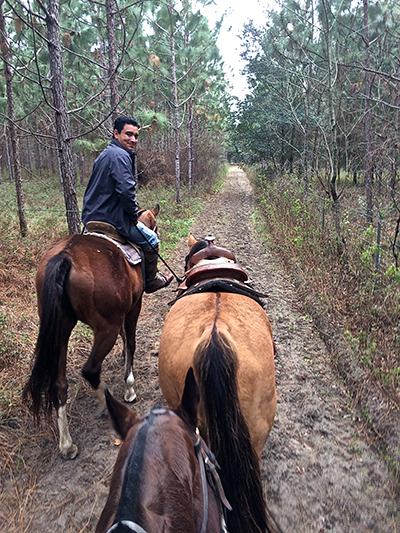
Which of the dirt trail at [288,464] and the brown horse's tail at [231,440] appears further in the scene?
the dirt trail at [288,464]

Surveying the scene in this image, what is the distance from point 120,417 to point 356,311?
14.4ft

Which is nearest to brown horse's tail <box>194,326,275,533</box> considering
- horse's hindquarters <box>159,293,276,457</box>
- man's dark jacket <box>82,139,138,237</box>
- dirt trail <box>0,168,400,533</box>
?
horse's hindquarters <box>159,293,276,457</box>

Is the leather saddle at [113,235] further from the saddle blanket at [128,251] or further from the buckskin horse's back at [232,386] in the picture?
the buckskin horse's back at [232,386]

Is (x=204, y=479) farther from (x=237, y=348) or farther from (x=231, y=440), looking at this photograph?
(x=237, y=348)

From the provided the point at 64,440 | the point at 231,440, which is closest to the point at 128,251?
the point at 64,440

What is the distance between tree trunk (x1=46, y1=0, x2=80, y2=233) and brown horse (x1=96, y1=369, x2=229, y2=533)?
4075mm

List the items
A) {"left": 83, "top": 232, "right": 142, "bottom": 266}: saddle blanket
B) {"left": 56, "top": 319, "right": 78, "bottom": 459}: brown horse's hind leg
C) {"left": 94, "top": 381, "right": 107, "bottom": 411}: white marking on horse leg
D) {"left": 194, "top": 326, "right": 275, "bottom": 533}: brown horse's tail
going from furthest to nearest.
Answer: {"left": 83, "top": 232, "right": 142, "bottom": 266}: saddle blanket, {"left": 94, "top": 381, "right": 107, "bottom": 411}: white marking on horse leg, {"left": 56, "top": 319, "right": 78, "bottom": 459}: brown horse's hind leg, {"left": 194, "top": 326, "right": 275, "bottom": 533}: brown horse's tail

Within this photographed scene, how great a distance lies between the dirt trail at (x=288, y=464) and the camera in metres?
2.47

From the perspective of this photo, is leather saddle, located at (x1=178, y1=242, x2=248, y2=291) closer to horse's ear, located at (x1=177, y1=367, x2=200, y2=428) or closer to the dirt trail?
the dirt trail

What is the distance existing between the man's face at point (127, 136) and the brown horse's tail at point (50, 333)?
1.70 metres

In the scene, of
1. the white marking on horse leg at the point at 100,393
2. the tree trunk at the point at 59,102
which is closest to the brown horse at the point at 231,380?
the white marking on horse leg at the point at 100,393

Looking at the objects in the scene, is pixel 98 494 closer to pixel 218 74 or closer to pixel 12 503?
pixel 12 503

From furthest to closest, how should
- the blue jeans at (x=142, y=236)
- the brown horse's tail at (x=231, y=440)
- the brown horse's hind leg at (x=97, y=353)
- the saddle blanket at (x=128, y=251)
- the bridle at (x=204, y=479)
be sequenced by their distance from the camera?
the blue jeans at (x=142, y=236)
the saddle blanket at (x=128, y=251)
the brown horse's hind leg at (x=97, y=353)
the brown horse's tail at (x=231, y=440)
the bridle at (x=204, y=479)

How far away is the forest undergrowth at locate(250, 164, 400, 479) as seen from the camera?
329 cm
